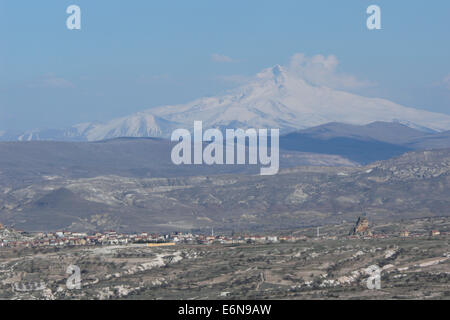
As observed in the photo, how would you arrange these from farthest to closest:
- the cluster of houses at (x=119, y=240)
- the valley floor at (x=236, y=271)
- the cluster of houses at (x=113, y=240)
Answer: the cluster of houses at (x=119, y=240)
the cluster of houses at (x=113, y=240)
the valley floor at (x=236, y=271)

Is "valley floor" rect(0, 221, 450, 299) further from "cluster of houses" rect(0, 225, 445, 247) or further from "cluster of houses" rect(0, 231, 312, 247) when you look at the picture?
"cluster of houses" rect(0, 231, 312, 247)

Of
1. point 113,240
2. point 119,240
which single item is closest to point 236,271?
point 113,240

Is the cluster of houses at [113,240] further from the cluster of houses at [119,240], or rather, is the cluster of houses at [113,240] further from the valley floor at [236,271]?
the valley floor at [236,271]

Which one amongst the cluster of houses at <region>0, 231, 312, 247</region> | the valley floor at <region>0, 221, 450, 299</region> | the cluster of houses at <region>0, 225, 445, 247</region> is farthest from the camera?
the cluster of houses at <region>0, 225, 445, 247</region>

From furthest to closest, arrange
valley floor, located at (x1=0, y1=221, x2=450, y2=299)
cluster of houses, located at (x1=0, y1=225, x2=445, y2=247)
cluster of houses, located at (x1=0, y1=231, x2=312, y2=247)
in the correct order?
cluster of houses, located at (x1=0, y1=225, x2=445, y2=247)
cluster of houses, located at (x1=0, y1=231, x2=312, y2=247)
valley floor, located at (x1=0, y1=221, x2=450, y2=299)

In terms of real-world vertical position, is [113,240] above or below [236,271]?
above

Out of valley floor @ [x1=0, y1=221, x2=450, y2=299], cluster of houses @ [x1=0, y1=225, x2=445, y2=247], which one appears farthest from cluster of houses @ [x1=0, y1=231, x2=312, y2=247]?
valley floor @ [x1=0, y1=221, x2=450, y2=299]

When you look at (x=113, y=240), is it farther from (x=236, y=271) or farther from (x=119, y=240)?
(x=236, y=271)

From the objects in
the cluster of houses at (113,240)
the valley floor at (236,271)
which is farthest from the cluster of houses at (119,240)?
the valley floor at (236,271)

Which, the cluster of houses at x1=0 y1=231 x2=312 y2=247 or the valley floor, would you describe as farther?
the cluster of houses at x1=0 y1=231 x2=312 y2=247

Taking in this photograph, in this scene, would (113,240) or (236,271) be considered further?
(113,240)
